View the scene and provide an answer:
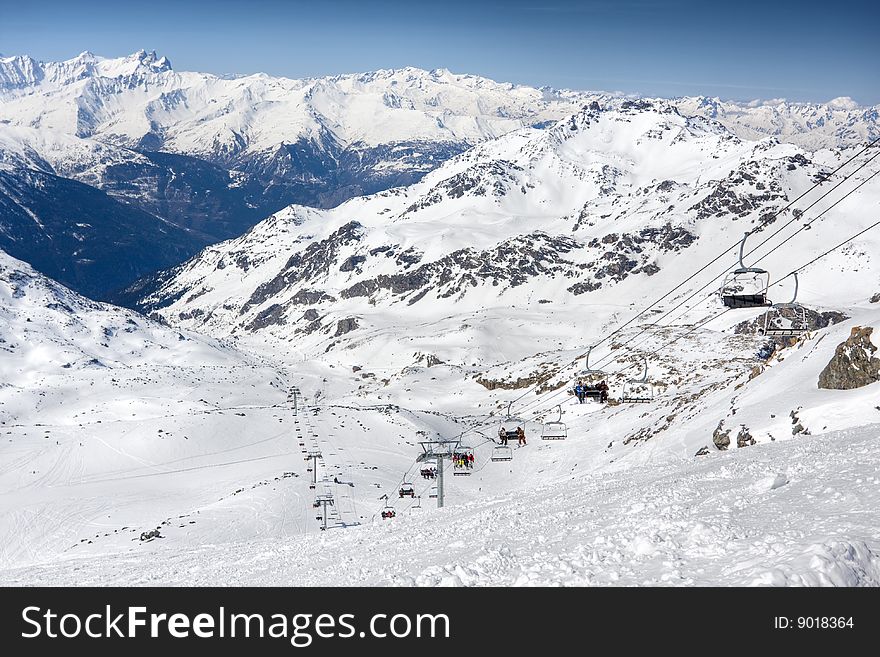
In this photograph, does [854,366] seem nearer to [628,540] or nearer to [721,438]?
[721,438]

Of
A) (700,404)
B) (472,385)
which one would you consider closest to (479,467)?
(700,404)

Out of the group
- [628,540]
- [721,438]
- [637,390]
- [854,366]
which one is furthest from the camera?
[637,390]

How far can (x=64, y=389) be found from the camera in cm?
13488

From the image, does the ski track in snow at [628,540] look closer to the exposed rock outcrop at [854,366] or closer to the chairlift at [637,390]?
the exposed rock outcrop at [854,366]

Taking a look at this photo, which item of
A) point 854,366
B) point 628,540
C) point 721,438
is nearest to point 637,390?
point 721,438

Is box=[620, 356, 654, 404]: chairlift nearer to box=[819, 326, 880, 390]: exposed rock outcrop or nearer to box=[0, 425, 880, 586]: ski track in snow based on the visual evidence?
box=[819, 326, 880, 390]: exposed rock outcrop

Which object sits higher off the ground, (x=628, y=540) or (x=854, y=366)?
(x=854, y=366)

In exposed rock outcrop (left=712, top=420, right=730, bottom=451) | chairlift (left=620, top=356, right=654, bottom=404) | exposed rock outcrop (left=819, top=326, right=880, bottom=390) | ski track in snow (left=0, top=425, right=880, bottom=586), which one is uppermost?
chairlift (left=620, top=356, right=654, bottom=404)

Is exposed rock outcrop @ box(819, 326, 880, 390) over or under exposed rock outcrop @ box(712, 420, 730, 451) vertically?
over

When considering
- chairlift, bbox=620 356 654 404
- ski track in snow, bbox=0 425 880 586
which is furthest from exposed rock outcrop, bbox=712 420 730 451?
chairlift, bbox=620 356 654 404
